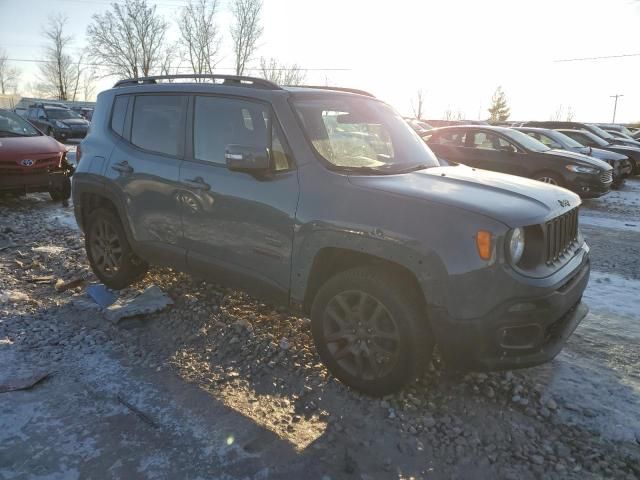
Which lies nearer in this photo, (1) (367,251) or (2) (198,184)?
(1) (367,251)

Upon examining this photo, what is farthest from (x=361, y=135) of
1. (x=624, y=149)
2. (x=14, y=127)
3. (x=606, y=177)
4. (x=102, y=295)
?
(x=624, y=149)

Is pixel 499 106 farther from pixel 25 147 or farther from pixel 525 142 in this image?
pixel 25 147

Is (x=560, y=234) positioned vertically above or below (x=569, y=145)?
below

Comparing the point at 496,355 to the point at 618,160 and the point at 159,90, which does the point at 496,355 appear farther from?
the point at 618,160

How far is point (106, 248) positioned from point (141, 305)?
887mm

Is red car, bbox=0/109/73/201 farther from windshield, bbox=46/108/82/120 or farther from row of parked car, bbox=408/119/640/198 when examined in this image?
windshield, bbox=46/108/82/120

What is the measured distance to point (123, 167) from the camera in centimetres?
419

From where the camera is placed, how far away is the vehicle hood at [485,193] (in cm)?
260

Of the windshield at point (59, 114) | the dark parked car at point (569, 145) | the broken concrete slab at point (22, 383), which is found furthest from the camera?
the windshield at point (59, 114)

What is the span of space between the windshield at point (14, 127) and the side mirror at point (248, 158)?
301 inches

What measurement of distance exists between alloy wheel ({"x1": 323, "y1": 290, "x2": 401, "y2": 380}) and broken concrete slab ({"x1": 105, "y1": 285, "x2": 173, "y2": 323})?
179 cm

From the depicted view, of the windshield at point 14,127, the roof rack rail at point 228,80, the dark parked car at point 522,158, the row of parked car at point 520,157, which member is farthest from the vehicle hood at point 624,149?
the windshield at point 14,127

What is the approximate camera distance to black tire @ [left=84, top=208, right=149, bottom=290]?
4.48m

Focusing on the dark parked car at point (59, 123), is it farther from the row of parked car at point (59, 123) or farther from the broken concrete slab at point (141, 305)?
the broken concrete slab at point (141, 305)
